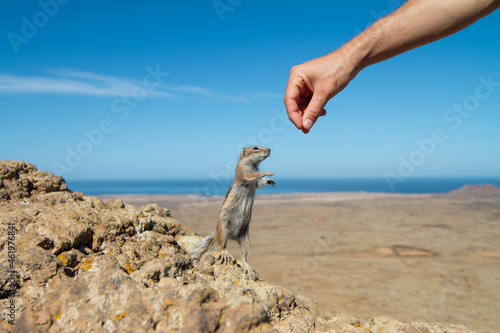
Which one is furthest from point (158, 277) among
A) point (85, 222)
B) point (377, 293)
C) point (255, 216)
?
point (255, 216)

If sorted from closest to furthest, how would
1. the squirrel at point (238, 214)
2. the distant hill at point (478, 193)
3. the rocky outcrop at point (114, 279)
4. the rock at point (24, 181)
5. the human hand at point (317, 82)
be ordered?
the rocky outcrop at point (114, 279) < the human hand at point (317, 82) < the rock at point (24, 181) < the squirrel at point (238, 214) < the distant hill at point (478, 193)

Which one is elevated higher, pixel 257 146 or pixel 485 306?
pixel 257 146

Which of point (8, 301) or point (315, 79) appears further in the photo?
point (315, 79)

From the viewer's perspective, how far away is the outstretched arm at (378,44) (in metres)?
2.44

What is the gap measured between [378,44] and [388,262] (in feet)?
37.4

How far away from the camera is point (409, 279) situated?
10.6 m

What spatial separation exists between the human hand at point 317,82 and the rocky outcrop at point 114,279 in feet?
4.39

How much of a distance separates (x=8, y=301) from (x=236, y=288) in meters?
1.60

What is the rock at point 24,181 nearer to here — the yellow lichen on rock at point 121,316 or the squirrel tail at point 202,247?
the squirrel tail at point 202,247

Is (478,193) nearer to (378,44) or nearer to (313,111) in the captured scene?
(378,44)

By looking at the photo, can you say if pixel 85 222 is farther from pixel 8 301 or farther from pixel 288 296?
pixel 288 296

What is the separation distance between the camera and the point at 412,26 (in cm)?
248

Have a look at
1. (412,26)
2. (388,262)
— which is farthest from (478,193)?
(412,26)

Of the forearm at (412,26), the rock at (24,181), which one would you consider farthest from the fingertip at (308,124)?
the rock at (24,181)
